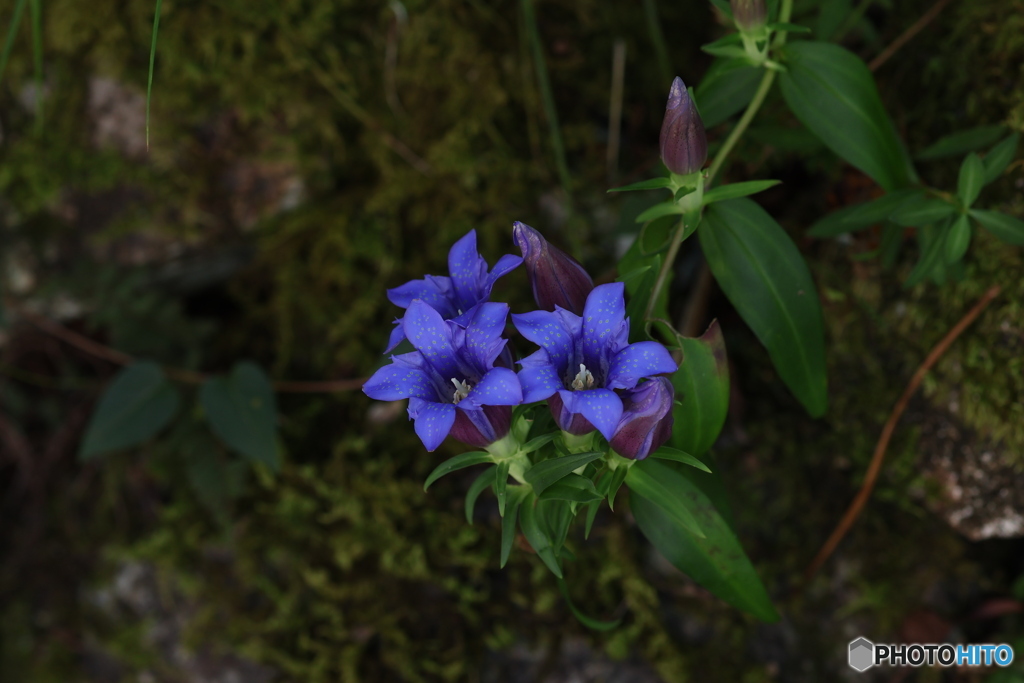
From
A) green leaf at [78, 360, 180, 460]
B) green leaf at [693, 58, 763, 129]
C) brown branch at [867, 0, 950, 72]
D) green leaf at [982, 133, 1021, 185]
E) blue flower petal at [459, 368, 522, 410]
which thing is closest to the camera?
blue flower petal at [459, 368, 522, 410]

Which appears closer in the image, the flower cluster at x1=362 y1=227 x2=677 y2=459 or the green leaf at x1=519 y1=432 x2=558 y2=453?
the flower cluster at x1=362 y1=227 x2=677 y2=459

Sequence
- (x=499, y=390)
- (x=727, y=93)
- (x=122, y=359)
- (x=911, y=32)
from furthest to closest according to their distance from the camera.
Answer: (x=122, y=359)
(x=911, y=32)
(x=727, y=93)
(x=499, y=390)

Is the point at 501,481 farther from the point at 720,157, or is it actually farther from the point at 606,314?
the point at 720,157

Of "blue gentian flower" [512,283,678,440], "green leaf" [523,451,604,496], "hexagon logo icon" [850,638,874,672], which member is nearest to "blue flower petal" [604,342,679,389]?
"blue gentian flower" [512,283,678,440]

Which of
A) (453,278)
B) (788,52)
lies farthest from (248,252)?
(788,52)

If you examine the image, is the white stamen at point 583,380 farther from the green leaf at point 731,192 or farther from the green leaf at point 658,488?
the green leaf at point 731,192

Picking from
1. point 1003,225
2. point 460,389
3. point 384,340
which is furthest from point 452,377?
point 1003,225

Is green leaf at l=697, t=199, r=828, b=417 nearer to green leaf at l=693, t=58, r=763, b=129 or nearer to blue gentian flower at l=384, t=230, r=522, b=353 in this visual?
green leaf at l=693, t=58, r=763, b=129
